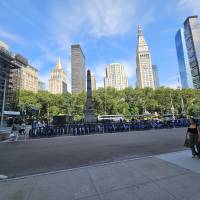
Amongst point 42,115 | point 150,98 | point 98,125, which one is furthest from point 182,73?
point 98,125

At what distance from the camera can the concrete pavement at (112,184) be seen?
11.5ft

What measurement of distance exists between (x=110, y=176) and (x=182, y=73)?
110m

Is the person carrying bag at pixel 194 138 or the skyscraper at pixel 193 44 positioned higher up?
the skyscraper at pixel 193 44

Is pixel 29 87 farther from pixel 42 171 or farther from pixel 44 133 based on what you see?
pixel 42 171

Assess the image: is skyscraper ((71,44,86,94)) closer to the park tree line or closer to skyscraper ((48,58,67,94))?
skyscraper ((48,58,67,94))

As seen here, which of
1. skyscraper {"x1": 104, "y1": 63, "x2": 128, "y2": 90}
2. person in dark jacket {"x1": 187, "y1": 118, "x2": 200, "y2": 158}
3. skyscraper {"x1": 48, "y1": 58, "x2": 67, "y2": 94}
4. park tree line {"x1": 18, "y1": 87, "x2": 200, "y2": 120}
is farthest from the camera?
skyscraper {"x1": 48, "y1": 58, "x2": 67, "y2": 94}

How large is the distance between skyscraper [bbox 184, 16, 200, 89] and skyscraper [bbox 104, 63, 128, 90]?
5681 centimetres

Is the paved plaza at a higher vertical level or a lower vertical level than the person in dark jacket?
lower

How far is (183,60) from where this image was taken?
330 ft

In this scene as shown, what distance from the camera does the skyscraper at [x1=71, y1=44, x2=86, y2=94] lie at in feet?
434

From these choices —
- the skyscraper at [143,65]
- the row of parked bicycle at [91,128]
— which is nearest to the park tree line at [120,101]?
the row of parked bicycle at [91,128]

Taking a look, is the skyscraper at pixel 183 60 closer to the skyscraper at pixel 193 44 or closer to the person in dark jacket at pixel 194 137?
the skyscraper at pixel 193 44

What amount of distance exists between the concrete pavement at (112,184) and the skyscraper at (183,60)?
101 meters

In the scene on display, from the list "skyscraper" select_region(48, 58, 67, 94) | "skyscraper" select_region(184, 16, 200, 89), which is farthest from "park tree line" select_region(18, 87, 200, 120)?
"skyscraper" select_region(48, 58, 67, 94)
